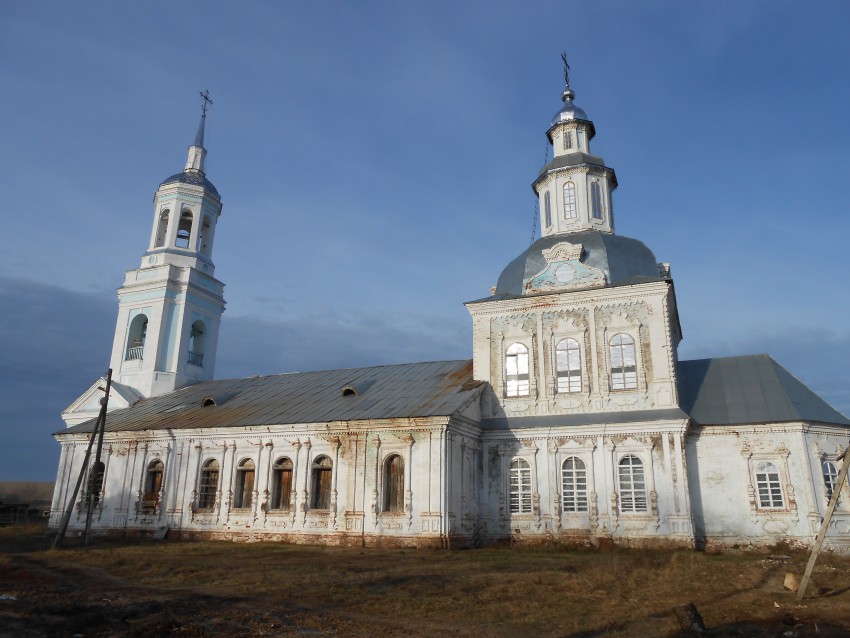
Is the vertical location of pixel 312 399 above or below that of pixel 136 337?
below

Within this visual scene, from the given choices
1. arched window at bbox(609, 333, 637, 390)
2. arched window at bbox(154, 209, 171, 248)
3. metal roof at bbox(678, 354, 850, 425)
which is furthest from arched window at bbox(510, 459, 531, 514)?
arched window at bbox(154, 209, 171, 248)

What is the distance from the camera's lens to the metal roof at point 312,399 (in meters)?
23.8

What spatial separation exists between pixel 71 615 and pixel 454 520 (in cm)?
1349

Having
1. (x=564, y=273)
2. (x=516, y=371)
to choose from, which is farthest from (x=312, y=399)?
(x=564, y=273)

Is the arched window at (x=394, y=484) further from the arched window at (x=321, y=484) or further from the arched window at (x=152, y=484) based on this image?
the arched window at (x=152, y=484)

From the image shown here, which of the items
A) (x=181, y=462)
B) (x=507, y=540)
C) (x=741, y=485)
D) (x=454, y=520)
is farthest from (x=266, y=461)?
(x=741, y=485)

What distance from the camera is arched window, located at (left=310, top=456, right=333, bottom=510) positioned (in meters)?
23.3

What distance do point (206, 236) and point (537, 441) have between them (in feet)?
75.0

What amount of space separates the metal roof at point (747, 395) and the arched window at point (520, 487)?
5906mm

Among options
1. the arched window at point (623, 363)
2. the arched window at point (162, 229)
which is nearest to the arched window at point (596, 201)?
the arched window at point (623, 363)

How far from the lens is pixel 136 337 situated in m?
34.3

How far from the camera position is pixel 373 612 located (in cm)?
993

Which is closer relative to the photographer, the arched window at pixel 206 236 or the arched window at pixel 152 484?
the arched window at pixel 152 484

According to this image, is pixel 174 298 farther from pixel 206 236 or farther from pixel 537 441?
pixel 537 441
